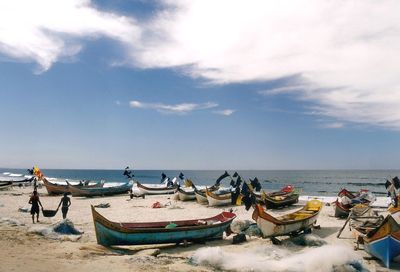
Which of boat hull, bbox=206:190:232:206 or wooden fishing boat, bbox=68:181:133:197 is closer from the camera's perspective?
boat hull, bbox=206:190:232:206

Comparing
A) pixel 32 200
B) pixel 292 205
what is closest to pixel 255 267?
pixel 32 200

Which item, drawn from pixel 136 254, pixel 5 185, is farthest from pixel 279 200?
pixel 5 185

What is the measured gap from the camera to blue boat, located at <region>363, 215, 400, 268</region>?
11945mm

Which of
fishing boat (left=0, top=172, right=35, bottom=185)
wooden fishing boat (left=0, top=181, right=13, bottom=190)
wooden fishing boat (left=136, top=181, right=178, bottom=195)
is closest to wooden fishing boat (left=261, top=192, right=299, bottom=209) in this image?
wooden fishing boat (left=136, top=181, right=178, bottom=195)

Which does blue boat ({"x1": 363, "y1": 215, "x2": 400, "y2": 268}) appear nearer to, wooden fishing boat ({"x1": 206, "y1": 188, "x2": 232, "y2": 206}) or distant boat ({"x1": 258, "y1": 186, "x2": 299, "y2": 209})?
distant boat ({"x1": 258, "y1": 186, "x2": 299, "y2": 209})

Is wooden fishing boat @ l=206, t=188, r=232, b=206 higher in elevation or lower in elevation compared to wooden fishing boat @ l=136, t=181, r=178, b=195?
higher

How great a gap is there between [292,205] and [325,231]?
11234mm

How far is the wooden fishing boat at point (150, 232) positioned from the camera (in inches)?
545

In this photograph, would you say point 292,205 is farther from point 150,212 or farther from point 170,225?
point 170,225

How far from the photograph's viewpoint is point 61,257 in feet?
38.8

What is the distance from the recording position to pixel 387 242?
11969 millimetres

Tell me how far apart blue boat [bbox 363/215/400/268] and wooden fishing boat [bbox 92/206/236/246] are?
640cm

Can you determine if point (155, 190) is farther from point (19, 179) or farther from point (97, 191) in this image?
point (19, 179)

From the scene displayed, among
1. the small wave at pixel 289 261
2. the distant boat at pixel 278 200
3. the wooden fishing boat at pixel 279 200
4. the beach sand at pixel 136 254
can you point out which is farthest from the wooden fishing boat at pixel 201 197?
the small wave at pixel 289 261
